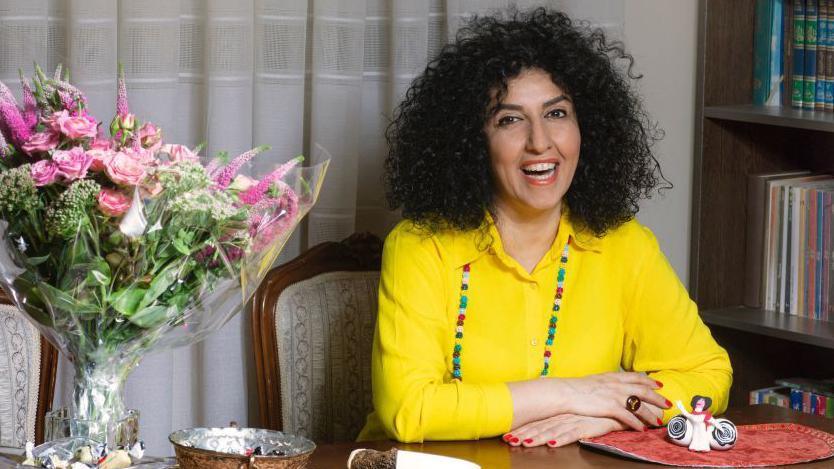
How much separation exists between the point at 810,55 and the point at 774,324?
2.09 feet

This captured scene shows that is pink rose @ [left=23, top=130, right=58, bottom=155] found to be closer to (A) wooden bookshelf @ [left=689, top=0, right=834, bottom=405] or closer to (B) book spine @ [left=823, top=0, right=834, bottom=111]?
(A) wooden bookshelf @ [left=689, top=0, right=834, bottom=405]

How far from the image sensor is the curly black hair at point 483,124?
215 centimetres

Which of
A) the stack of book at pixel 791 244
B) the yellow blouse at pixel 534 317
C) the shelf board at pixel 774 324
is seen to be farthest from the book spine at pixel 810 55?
the yellow blouse at pixel 534 317

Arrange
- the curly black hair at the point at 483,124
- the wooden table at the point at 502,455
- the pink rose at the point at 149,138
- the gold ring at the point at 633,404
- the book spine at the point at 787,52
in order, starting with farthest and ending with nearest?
1. the book spine at the point at 787,52
2. the curly black hair at the point at 483,124
3. the gold ring at the point at 633,404
4. the wooden table at the point at 502,455
5. the pink rose at the point at 149,138

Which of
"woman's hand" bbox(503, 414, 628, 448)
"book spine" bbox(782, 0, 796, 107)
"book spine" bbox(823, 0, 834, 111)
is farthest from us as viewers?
"book spine" bbox(782, 0, 796, 107)

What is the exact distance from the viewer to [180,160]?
4.44 feet

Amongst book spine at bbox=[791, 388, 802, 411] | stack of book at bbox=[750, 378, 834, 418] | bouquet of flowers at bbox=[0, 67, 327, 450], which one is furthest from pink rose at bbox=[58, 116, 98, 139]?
book spine at bbox=[791, 388, 802, 411]

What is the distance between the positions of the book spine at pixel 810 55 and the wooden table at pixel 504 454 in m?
1.12

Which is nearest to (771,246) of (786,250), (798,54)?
(786,250)

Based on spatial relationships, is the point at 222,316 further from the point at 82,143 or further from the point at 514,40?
the point at 514,40

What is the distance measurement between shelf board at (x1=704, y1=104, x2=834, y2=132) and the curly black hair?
0.53m

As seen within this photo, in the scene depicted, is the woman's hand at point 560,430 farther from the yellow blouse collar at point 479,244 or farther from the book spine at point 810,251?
the book spine at point 810,251

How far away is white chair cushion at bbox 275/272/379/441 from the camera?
7.42 feet

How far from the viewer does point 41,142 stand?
52.1 inches
